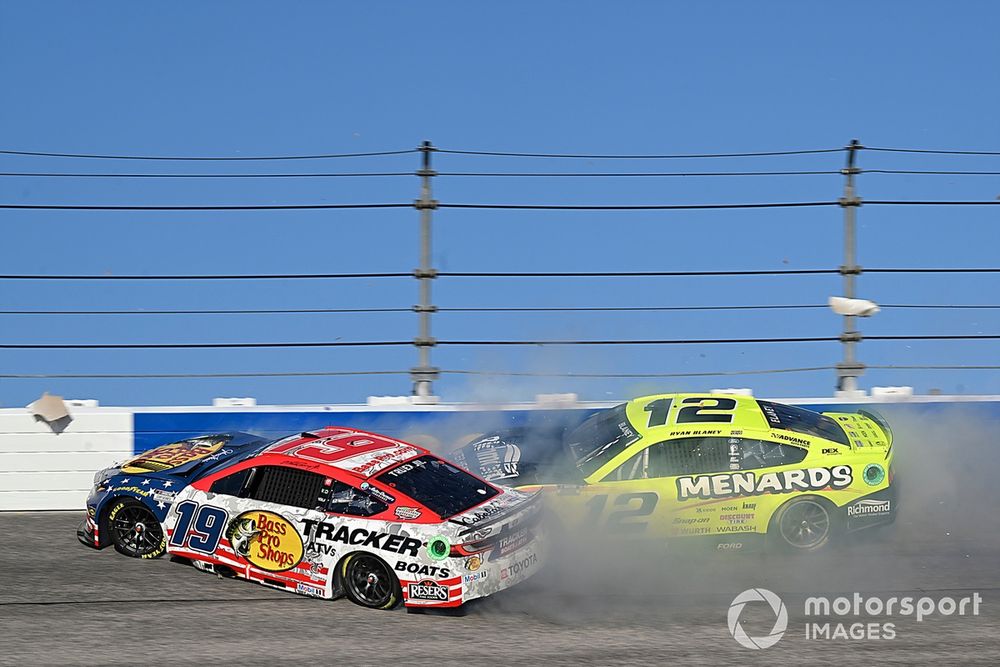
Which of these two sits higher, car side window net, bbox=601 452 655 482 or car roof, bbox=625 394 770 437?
car roof, bbox=625 394 770 437

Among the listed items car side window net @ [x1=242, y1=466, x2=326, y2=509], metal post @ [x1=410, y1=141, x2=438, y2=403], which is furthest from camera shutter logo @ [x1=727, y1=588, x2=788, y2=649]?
metal post @ [x1=410, y1=141, x2=438, y2=403]

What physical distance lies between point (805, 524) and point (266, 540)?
14.7 ft

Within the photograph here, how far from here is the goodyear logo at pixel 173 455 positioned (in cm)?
960

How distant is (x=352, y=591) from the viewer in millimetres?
8141

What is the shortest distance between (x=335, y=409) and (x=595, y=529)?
12.5 feet

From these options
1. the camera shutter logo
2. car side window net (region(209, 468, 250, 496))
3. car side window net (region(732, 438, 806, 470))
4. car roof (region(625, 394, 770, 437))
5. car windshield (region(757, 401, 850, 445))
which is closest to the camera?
the camera shutter logo

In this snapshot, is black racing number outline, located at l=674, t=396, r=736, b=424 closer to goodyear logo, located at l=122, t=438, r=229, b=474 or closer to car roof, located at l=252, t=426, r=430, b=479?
car roof, located at l=252, t=426, r=430, b=479

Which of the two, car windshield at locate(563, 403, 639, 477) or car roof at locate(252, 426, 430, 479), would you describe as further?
car windshield at locate(563, 403, 639, 477)

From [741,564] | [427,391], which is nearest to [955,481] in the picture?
[741,564]

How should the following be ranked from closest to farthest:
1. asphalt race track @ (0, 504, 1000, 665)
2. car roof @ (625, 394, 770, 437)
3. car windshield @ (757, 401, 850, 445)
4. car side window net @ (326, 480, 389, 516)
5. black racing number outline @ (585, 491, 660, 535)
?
1. asphalt race track @ (0, 504, 1000, 665)
2. car side window net @ (326, 480, 389, 516)
3. black racing number outline @ (585, 491, 660, 535)
4. car roof @ (625, 394, 770, 437)
5. car windshield @ (757, 401, 850, 445)

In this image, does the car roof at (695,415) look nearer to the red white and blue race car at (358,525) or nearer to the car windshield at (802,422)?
the car windshield at (802,422)

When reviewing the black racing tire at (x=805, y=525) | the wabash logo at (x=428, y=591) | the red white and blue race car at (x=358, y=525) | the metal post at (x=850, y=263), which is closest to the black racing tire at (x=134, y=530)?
the red white and blue race car at (x=358, y=525)

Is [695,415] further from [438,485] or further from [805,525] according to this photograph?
[438,485]

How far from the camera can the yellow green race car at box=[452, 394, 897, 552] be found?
912 cm
